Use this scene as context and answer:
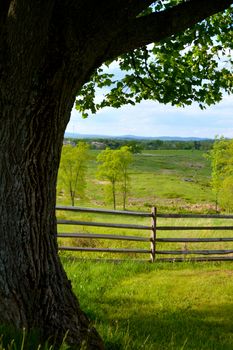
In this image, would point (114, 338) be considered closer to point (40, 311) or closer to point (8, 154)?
point (40, 311)

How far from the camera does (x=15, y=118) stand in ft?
13.7

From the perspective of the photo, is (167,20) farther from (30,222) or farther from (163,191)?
(163,191)

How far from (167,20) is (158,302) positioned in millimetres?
5457

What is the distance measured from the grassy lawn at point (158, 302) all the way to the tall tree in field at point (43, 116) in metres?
0.95

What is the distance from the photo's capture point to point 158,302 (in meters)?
8.37

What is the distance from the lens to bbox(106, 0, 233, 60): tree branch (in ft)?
14.4

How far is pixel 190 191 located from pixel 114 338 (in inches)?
4157

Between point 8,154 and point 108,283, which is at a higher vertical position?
point 8,154

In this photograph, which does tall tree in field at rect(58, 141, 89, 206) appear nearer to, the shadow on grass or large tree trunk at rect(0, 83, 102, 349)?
the shadow on grass

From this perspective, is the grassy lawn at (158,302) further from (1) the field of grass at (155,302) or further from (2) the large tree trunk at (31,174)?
(2) the large tree trunk at (31,174)

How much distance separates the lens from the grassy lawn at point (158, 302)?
6130mm

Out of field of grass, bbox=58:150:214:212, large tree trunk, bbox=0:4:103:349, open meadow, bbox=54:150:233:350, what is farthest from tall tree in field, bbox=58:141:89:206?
large tree trunk, bbox=0:4:103:349

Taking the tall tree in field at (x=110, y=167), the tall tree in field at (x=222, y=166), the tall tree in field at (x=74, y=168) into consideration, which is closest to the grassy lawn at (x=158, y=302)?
the tall tree in field at (x=222, y=166)

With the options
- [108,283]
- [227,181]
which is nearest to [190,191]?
[227,181]
